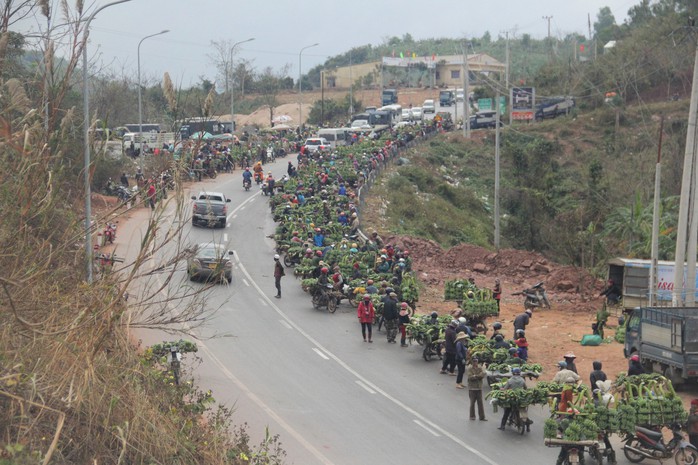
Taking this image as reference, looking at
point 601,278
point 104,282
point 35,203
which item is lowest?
point 601,278

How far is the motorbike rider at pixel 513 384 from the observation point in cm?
1767

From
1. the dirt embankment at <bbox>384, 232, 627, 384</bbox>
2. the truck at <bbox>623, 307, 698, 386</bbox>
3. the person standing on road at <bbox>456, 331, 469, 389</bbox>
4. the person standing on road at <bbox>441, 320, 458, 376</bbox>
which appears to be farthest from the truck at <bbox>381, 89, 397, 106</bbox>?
the person standing on road at <bbox>456, 331, 469, 389</bbox>

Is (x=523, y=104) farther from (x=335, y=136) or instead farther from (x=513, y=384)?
(x=513, y=384)

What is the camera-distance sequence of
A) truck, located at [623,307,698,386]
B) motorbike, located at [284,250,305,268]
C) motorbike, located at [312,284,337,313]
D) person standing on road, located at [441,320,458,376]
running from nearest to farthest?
truck, located at [623,307,698,386], person standing on road, located at [441,320,458,376], motorbike, located at [312,284,337,313], motorbike, located at [284,250,305,268]

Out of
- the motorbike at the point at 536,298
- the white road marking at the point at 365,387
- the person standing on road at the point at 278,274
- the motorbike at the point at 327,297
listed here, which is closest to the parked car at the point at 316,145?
the person standing on road at the point at 278,274

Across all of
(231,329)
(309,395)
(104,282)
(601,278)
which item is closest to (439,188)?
(601,278)

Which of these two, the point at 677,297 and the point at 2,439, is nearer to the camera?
the point at 2,439

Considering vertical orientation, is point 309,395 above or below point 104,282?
below

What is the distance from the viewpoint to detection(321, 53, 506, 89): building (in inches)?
5349

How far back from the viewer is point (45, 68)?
1090 cm

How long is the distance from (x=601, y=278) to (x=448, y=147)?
37761mm

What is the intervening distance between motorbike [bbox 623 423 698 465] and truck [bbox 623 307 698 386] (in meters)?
4.02

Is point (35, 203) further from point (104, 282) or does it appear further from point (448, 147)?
point (448, 147)

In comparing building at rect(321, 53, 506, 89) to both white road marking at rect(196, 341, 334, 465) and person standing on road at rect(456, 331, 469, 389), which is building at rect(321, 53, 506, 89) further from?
person standing on road at rect(456, 331, 469, 389)
